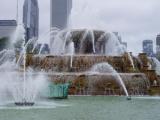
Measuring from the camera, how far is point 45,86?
28.9 meters

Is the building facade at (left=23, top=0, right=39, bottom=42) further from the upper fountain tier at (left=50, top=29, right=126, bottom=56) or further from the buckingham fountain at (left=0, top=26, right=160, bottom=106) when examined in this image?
the buckingham fountain at (left=0, top=26, right=160, bottom=106)

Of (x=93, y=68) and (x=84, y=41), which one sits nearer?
(x=93, y=68)

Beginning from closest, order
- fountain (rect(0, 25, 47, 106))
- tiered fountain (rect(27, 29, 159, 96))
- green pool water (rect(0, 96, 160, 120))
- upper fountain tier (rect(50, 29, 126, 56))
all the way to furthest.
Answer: green pool water (rect(0, 96, 160, 120))
fountain (rect(0, 25, 47, 106))
tiered fountain (rect(27, 29, 159, 96))
upper fountain tier (rect(50, 29, 126, 56))

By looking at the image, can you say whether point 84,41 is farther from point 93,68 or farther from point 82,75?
point 82,75

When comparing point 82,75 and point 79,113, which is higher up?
point 82,75

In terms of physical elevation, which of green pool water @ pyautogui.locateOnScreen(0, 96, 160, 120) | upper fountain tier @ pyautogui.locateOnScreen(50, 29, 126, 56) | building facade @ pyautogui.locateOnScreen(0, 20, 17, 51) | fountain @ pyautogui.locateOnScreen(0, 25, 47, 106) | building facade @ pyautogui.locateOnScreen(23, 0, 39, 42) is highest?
building facade @ pyautogui.locateOnScreen(23, 0, 39, 42)

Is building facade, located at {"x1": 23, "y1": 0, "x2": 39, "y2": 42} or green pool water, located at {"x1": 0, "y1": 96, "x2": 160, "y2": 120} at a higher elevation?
building facade, located at {"x1": 23, "y1": 0, "x2": 39, "y2": 42}

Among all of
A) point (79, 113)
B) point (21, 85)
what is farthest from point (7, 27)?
point (79, 113)

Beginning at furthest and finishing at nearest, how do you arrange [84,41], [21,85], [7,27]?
[7,27] → [84,41] → [21,85]

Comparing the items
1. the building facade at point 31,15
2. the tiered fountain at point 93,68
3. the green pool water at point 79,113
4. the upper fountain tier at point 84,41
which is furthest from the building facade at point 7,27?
the green pool water at point 79,113

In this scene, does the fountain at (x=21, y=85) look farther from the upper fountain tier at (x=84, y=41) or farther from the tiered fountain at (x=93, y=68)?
the upper fountain tier at (x=84, y=41)

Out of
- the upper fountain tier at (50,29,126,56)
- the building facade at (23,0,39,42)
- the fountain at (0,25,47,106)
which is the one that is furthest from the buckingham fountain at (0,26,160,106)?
the building facade at (23,0,39,42)

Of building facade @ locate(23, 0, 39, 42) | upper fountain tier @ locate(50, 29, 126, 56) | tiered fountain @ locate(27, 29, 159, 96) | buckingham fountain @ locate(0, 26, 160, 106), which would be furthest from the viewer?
building facade @ locate(23, 0, 39, 42)

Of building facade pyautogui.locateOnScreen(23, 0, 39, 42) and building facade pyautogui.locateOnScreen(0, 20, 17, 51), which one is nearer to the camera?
building facade pyautogui.locateOnScreen(0, 20, 17, 51)
